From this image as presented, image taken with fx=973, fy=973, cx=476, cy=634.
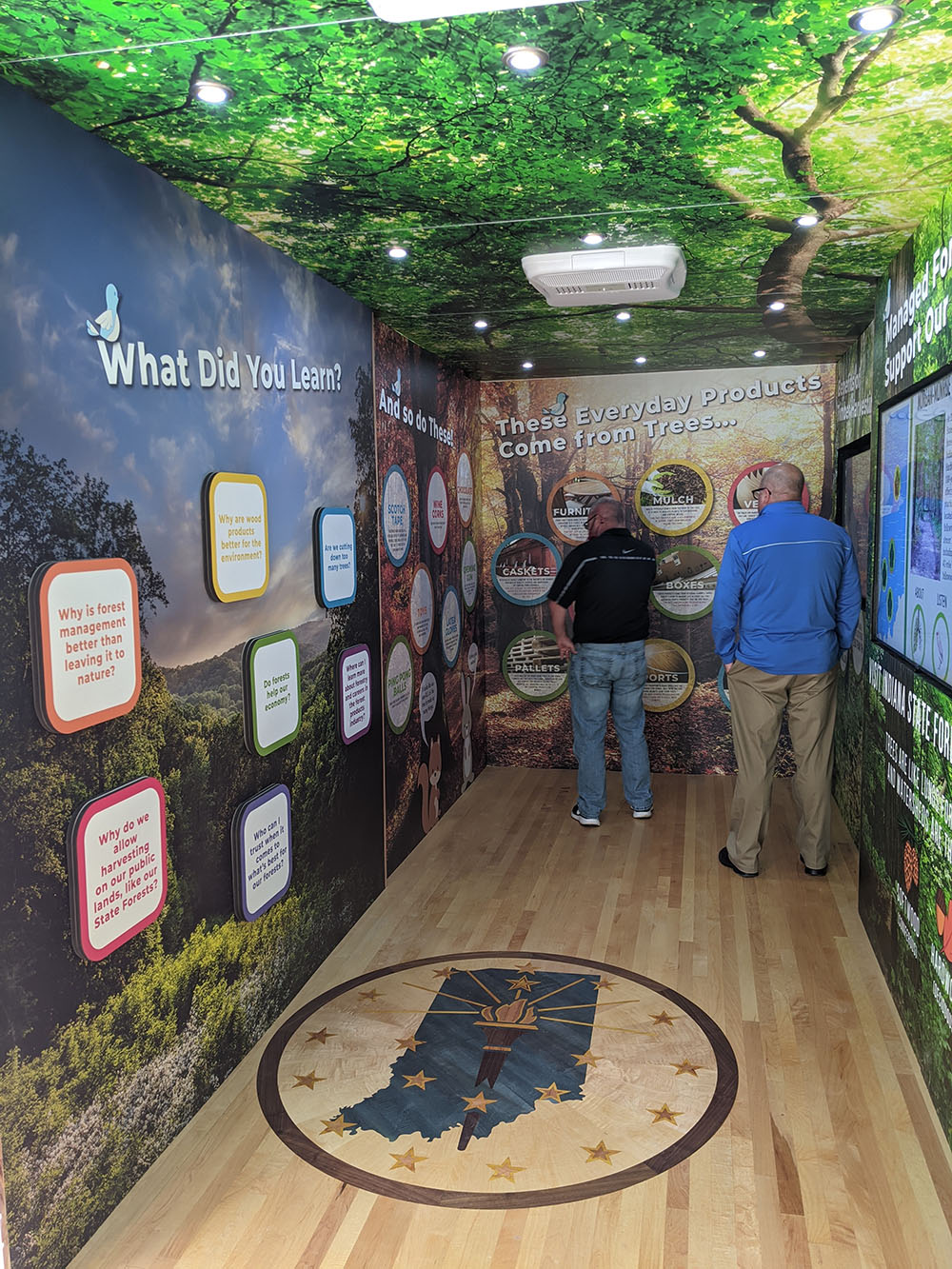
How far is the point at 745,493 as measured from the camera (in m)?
5.86

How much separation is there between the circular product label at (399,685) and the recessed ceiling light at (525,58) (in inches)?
110

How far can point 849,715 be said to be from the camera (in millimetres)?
4848

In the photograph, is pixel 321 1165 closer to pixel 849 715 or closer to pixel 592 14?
pixel 592 14

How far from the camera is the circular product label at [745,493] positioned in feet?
19.1

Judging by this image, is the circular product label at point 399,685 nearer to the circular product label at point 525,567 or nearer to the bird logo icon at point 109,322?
the circular product label at point 525,567

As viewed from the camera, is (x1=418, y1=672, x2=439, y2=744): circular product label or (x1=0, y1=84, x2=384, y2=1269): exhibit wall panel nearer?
(x1=0, y1=84, x2=384, y2=1269): exhibit wall panel

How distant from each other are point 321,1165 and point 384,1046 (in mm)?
567

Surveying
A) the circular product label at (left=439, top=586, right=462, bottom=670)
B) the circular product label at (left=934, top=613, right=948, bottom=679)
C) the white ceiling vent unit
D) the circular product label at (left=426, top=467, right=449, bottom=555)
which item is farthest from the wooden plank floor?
the white ceiling vent unit

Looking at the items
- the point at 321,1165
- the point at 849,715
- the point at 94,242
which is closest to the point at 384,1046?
the point at 321,1165

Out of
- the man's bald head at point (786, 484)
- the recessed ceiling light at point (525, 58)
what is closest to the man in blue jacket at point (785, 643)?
the man's bald head at point (786, 484)

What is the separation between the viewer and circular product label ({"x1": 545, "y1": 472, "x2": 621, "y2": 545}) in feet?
19.9

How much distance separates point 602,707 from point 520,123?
3.39 metres

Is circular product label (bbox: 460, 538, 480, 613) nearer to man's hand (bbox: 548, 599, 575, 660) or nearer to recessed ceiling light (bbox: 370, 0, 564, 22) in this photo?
man's hand (bbox: 548, 599, 575, 660)

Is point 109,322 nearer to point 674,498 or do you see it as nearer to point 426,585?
point 426,585
